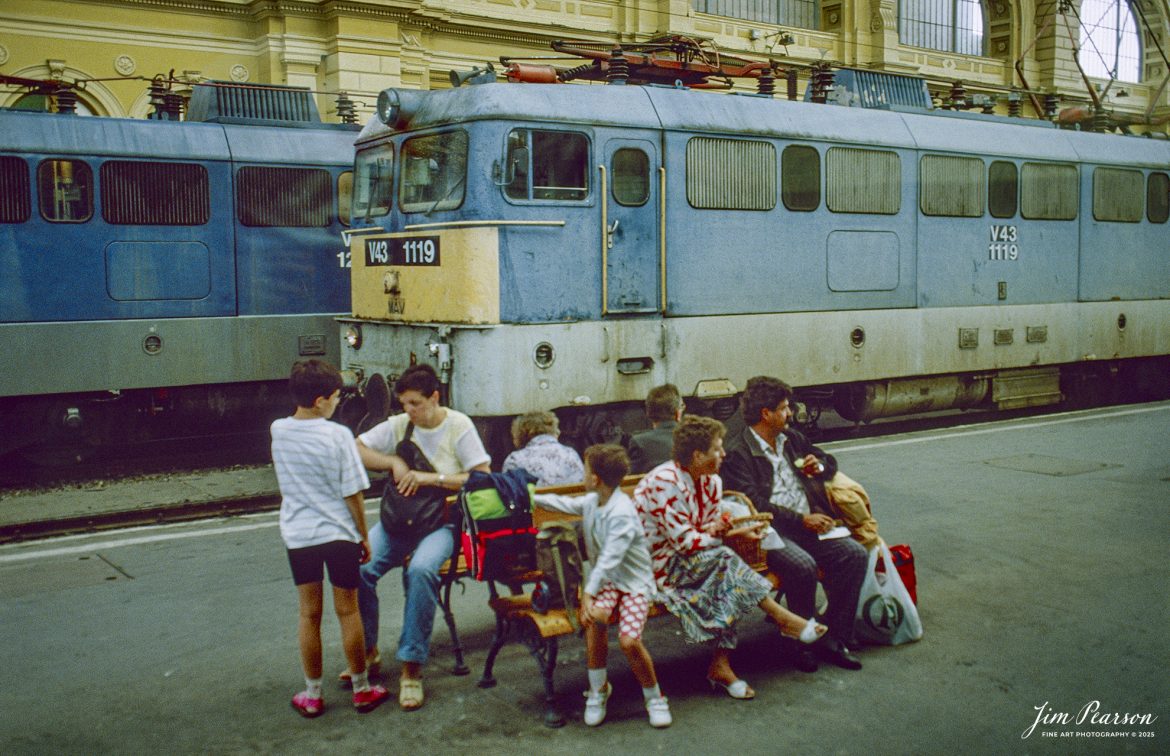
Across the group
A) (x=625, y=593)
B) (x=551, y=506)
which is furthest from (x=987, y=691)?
(x=551, y=506)

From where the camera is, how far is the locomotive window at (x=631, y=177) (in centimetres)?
1070

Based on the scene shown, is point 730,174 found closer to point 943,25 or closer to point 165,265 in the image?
point 165,265

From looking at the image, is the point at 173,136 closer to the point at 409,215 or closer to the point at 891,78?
the point at 409,215

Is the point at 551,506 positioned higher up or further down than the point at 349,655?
higher up

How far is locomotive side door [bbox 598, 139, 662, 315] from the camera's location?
1059 cm

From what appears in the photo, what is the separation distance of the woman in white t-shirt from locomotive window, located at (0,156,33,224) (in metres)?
7.18

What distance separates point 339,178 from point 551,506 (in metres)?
8.38

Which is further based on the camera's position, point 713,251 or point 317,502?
point 713,251

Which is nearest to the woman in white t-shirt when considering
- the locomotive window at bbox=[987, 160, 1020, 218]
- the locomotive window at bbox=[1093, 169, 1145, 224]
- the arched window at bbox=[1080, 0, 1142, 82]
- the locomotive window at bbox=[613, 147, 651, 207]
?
the locomotive window at bbox=[613, 147, 651, 207]

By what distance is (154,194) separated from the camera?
11.9 meters

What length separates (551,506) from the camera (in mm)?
5516

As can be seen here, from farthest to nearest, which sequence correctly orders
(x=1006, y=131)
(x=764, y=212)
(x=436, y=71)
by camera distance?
(x=436, y=71) → (x=1006, y=131) → (x=764, y=212)

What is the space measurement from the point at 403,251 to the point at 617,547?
6161mm

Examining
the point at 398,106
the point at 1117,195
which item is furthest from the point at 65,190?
the point at 1117,195
